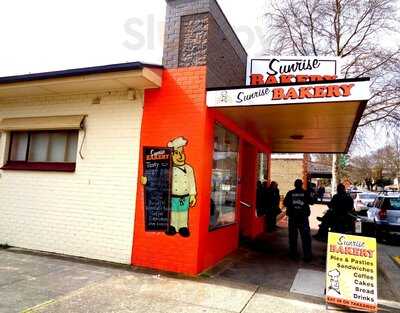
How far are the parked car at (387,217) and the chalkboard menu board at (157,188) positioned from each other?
938cm

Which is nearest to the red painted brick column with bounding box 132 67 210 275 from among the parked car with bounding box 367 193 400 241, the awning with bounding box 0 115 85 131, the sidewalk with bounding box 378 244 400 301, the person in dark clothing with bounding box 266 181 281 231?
the awning with bounding box 0 115 85 131

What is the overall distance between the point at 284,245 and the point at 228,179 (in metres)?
3.16

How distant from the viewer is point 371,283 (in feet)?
16.4

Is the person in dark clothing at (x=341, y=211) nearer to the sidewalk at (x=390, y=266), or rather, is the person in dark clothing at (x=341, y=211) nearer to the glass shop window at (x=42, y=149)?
the sidewalk at (x=390, y=266)

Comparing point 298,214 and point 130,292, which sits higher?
point 298,214

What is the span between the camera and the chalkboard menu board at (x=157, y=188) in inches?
262

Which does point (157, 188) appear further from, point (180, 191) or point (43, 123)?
point (43, 123)

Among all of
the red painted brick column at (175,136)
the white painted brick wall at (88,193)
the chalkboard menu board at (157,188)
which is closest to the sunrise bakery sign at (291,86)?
the red painted brick column at (175,136)

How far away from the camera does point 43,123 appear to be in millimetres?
7883

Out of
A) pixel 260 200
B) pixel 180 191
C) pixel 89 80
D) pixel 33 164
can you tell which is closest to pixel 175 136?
pixel 180 191

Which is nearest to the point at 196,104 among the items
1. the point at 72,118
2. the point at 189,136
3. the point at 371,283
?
the point at 189,136

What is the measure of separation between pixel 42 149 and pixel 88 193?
1.82m

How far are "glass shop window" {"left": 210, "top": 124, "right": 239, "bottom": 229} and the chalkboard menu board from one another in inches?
38.4

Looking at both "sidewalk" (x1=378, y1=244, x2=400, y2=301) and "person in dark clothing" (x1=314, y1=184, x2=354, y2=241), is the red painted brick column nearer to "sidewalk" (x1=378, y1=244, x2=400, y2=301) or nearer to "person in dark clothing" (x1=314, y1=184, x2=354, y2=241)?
"sidewalk" (x1=378, y1=244, x2=400, y2=301)
